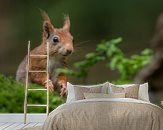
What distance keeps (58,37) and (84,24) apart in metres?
0.42

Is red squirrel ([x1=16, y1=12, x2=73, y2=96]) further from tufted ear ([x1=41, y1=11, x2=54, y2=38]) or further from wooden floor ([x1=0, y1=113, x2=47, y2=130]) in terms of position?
wooden floor ([x1=0, y1=113, x2=47, y2=130])

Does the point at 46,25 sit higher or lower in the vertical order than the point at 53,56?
higher

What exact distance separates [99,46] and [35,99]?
45.5 inches

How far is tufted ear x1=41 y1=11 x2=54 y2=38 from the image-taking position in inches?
235

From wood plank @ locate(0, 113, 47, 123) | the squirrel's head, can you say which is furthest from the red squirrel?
wood plank @ locate(0, 113, 47, 123)

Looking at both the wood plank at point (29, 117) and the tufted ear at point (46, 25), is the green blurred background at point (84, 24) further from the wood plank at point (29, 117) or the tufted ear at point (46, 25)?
the wood plank at point (29, 117)

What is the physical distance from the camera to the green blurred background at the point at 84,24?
19.4 ft

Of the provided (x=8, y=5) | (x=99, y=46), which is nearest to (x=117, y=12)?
(x=99, y=46)

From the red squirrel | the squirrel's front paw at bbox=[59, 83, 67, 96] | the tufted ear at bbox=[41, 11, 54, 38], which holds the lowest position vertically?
the squirrel's front paw at bbox=[59, 83, 67, 96]

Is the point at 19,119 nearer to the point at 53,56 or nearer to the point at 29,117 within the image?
the point at 29,117

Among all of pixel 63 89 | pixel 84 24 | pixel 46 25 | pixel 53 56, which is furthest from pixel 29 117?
pixel 84 24

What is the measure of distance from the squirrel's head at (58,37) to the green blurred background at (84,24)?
0.07 meters

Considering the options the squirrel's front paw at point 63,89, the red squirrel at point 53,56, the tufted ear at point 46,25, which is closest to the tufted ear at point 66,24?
the red squirrel at point 53,56

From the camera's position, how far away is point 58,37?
588cm
